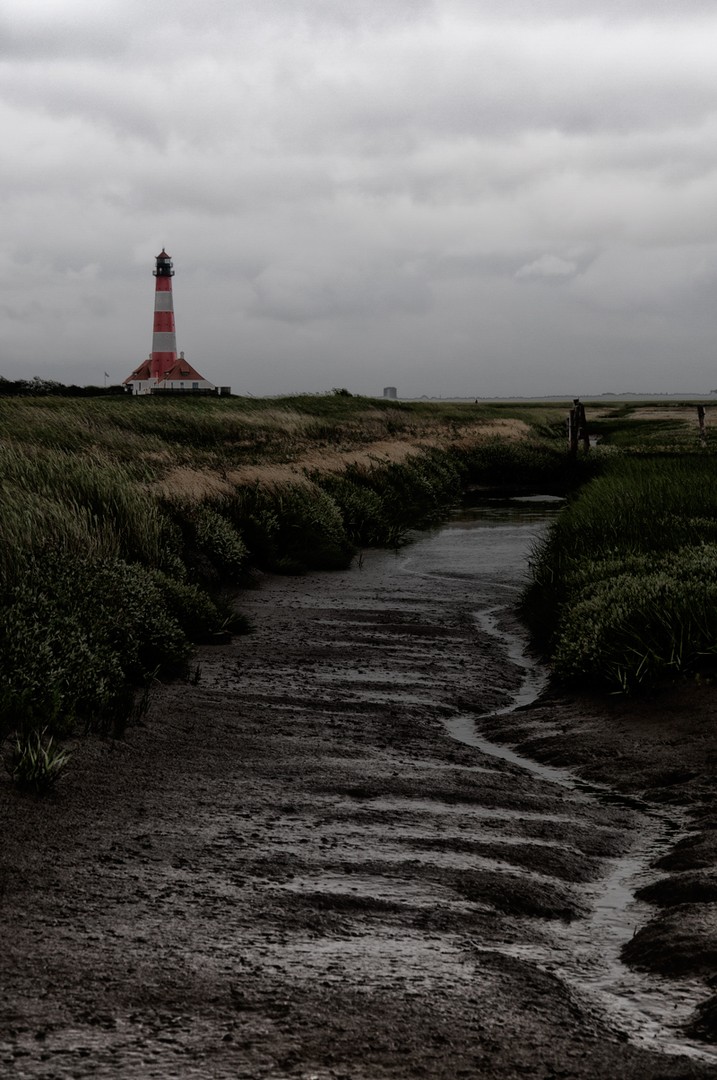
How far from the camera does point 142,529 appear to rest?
12820 mm

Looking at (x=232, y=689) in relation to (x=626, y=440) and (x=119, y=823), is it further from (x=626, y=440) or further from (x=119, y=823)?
(x=626, y=440)

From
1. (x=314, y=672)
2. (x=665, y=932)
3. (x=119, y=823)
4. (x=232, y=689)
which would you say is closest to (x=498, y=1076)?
(x=665, y=932)

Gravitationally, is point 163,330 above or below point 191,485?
above

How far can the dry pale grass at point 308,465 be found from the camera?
1712 centimetres

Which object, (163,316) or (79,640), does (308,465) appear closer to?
(79,640)

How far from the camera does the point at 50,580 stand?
943 cm

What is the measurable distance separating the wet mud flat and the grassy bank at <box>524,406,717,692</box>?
599 millimetres

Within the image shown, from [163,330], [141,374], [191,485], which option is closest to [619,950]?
[191,485]

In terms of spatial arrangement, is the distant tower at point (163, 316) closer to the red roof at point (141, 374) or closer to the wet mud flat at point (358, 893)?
the red roof at point (141, 374)

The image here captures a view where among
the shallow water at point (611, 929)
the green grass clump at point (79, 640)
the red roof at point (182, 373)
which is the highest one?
the red roof at point (182, 373)

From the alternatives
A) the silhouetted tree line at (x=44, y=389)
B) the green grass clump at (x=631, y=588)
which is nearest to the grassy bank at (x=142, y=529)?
the green grass clump at (x=631, y=588)

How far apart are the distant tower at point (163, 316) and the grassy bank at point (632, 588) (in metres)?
91.2

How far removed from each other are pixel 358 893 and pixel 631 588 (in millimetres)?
5840

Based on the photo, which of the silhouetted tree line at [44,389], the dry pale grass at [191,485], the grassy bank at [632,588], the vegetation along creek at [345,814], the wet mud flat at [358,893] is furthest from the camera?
the silhouetted tree line at [44,389]
